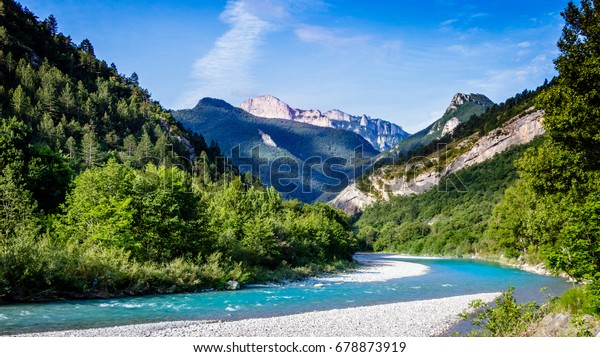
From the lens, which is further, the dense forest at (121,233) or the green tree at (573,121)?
the dense forest at (121,233)

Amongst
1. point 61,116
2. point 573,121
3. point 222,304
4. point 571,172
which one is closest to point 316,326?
point 222,304

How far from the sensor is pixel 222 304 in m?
29.2

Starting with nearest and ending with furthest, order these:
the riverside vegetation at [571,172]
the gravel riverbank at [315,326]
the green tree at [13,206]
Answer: the riverside vegetation at [571,172], the gravel riverbank at [315,326], the green tree at [13,206]

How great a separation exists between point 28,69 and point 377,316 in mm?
120149

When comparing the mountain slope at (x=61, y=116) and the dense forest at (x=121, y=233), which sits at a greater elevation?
the mountain slope at (x=61, y=116)

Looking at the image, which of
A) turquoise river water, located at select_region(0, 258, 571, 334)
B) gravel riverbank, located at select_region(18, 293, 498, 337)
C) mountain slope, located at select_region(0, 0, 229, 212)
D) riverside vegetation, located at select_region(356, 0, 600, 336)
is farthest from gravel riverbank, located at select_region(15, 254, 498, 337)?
mountain slope, located at select_region(0, 0, 229, 212)

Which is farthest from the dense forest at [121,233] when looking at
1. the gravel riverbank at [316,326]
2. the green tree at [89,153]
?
the gravel riverbank at [316,326]

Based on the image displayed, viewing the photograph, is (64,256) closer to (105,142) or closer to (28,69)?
(105,142)

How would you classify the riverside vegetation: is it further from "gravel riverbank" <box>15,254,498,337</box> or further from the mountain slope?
the mountain slope

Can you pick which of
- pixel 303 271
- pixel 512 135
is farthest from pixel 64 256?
pixel 512 135

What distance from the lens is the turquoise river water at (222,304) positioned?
71.4ft

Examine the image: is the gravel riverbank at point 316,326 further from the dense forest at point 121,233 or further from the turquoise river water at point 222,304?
the dense forest at point 121,233

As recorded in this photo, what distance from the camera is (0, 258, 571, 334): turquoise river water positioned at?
2177 cm

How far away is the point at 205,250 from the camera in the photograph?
4472cm
